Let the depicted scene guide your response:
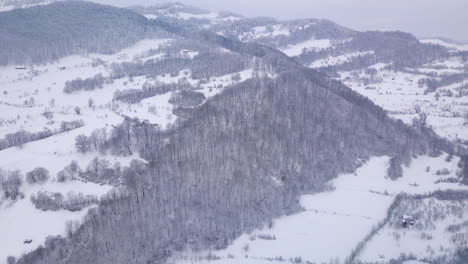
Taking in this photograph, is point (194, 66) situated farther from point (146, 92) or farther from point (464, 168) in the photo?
point (464, 168)

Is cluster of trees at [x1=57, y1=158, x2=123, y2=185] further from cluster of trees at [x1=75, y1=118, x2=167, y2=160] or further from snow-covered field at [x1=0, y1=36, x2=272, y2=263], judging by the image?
cluster of trees at [x1=75, y1=118, x2=167, y2=160]

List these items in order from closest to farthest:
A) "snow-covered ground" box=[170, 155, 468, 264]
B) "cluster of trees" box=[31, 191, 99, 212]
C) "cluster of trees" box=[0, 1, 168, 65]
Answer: "snow-covered ground" box=[170, 155, 468, 264] < "cluster of trees" box=[31, 191, 99, 212] < "cluster of trees" box=[0, 1, 168, 65]

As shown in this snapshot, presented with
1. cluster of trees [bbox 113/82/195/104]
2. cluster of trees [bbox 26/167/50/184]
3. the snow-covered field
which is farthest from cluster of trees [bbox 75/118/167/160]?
cluster of trees [bbox 113/82/195/104]

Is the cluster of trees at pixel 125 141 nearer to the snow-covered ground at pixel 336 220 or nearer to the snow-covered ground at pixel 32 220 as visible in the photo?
the snow-covered ground at pixel 32 220

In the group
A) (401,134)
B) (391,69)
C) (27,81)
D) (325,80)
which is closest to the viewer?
(401,134)

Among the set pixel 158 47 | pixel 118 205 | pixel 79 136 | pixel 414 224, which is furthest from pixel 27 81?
pixel 414 224

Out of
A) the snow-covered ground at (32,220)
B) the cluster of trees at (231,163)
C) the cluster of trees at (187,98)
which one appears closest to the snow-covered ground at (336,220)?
the cluster of trees at (231,163)

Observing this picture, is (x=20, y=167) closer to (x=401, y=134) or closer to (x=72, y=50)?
(x=401, y=134)
